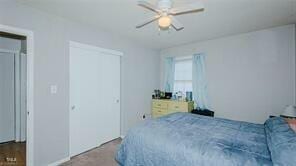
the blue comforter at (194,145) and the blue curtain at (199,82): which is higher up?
the blue curtain at (199,82)

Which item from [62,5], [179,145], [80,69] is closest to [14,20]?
[62,5]

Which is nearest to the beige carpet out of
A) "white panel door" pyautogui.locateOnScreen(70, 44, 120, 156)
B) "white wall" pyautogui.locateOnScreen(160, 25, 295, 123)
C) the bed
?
"white panel door" pyautogui.locateOnScreen(70, 44, 120, 156)

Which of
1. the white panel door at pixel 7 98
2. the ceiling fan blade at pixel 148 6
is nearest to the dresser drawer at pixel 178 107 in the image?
the ceiling fan blade at pixel 148 6

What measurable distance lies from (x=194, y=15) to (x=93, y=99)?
93.6 inches

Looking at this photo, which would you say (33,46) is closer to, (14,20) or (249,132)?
(14,20)

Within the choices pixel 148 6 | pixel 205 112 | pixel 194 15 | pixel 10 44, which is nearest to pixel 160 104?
pixel 205 112

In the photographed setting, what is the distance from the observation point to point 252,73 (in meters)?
3.41

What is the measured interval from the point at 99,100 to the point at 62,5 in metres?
1.80

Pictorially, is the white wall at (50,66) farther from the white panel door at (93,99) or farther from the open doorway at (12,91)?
the open doorway at (12,91)

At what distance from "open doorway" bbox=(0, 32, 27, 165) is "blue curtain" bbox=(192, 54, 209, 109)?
391cm

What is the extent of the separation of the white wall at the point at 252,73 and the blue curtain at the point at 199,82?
4.7 inches

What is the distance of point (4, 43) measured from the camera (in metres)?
3.48

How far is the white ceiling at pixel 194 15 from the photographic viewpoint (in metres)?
2.25

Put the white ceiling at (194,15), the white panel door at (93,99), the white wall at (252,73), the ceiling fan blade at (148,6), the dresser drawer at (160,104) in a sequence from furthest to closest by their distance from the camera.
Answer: the dresser drawer at (160,104) < the white wall at (252,73) < the white panel door at (93,99) < the white ceiling at (194,15) < the ceiling fan blade at (148,6)
